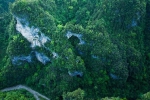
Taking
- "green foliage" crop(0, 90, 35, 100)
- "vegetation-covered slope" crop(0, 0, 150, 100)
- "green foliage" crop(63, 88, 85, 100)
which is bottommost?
"green foliage" crop(63, 88, 85, 100)

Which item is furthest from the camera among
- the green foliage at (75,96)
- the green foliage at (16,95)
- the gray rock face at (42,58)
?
the gray rock face at (42,58)

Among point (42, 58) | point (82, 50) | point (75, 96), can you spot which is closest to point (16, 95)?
point (42, 58)

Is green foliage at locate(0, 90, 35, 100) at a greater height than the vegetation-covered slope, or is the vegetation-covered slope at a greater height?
the vegetation-covered slope

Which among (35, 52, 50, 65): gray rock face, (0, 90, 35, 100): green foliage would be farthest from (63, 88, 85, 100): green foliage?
(35, 52, 50, 65): gray rock face

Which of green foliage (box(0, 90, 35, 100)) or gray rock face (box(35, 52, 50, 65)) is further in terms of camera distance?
gray rock face (box(35, 52, 50, 65))

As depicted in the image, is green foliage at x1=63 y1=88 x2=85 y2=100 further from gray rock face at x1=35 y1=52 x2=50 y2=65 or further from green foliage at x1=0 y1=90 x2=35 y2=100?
gray rock face at x1=35 y1=52 x2=50 y2=65

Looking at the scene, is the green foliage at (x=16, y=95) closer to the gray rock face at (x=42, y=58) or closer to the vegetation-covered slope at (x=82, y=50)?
the vegetation-covered slope at (x=82, y=50)

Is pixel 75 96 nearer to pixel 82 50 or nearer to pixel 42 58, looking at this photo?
pixel 82 50

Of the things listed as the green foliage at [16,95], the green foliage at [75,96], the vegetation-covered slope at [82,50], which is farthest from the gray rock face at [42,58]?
the green foliage at [75,96]
